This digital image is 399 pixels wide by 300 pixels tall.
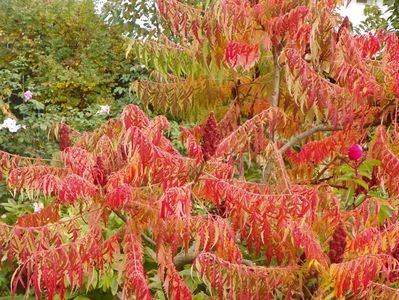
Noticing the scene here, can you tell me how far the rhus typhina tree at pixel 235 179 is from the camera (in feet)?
7.72

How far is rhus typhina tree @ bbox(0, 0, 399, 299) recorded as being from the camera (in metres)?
2.35

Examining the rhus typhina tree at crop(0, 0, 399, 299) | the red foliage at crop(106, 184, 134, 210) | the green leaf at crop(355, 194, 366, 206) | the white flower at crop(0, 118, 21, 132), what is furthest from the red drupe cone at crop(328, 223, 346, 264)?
the white flower at crop(0, 118, 21, 132)

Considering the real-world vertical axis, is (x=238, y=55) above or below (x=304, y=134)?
above

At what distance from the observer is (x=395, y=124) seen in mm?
3154

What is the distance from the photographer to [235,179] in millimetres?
2900

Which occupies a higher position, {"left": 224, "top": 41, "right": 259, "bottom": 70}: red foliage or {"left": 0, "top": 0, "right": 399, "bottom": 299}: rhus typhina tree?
{"left": 224, "top": 41, "right": 259, "bottom": 70}: red foliage

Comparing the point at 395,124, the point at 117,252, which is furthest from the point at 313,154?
the point at 117,252

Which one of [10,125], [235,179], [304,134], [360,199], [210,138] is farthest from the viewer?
[10,125]

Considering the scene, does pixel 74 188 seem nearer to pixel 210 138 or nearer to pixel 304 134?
pixel 210 138

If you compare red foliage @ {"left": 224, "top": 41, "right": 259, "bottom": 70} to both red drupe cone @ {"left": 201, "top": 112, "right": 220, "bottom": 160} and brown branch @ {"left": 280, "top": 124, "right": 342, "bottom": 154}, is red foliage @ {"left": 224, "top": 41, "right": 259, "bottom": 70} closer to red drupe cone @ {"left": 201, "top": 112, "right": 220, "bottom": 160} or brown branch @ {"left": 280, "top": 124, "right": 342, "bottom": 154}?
brown branch @ {"left": 280, "top": 124, "right": 342, "bottom": 154}

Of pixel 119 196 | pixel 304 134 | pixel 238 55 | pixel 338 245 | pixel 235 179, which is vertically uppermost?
pixel 238 55

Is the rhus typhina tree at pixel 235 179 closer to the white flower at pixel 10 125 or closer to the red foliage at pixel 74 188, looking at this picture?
the red foliage at pixel 74 188

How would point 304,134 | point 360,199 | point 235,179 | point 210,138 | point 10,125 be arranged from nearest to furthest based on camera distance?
point 210,138, point 235,179, point 360,199, point 304,134, point 10,125

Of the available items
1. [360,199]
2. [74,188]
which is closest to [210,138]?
[74,188]
